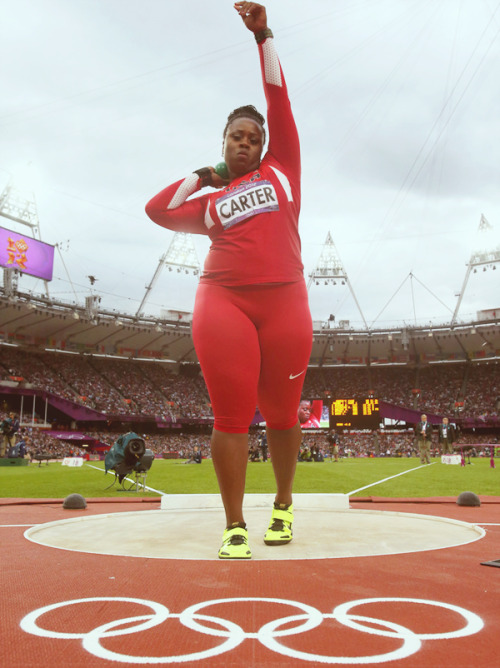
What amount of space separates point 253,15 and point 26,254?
36.2 m

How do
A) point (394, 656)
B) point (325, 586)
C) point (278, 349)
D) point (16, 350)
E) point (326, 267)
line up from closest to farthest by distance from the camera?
point (394, 656) → point (325, 586) → point (278, 349) → point (16, 350) → point (326, 267)

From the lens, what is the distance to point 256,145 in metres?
3.71

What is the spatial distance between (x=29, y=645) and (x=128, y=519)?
126 inches

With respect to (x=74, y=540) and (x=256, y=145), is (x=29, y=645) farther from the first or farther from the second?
(x=256, y=145)

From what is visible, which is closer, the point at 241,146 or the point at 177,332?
the point at 241,146

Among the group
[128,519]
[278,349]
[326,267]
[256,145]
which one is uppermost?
[326,267]

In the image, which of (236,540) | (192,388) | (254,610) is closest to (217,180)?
(236,540)

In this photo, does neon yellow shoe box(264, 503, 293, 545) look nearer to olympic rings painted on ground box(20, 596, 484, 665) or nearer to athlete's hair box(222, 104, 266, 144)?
olympic rings painted on ground box(20, 596, 484, 665)

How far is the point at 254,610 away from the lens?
188 cm

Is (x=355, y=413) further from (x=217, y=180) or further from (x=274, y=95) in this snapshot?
(x=274, y=95)

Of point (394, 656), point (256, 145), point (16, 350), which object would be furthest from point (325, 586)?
point (16, 350)

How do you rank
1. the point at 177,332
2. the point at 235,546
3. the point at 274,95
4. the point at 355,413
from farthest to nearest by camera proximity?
the point at 177,332, the point at 355,413, the point at 274,95, the point at 235,546

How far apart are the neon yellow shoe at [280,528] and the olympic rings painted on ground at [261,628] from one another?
4.33 ft

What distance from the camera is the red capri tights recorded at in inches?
128
